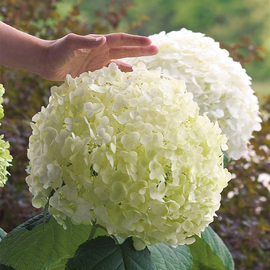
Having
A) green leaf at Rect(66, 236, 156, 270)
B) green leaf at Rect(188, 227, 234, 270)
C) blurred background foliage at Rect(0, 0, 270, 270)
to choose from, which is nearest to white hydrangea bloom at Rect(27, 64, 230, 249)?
green leaf at Rect(66, 236, 156, 270)

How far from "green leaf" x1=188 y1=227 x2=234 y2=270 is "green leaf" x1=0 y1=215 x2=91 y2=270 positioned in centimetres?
45

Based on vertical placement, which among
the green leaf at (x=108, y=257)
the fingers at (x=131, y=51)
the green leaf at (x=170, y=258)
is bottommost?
the green leaf at (x=108, y=257)

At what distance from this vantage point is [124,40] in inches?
52.2

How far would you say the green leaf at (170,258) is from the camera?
1.27 meters

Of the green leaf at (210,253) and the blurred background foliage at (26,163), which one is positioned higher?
the blurred background foliage at (26,163)

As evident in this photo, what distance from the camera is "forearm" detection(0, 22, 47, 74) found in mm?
1367

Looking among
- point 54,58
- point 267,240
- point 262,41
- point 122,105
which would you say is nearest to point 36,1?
point 267,240

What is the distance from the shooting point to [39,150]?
1188 millimetres

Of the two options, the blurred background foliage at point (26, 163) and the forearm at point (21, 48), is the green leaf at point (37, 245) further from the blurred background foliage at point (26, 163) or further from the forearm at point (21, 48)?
the blurred background foliage at point (26, 163)

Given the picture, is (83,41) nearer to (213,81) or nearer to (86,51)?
(86,51)

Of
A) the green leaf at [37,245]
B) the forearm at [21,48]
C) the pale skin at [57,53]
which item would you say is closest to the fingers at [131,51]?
the pale skin at [57,53]

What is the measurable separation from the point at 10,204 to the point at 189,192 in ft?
4.47

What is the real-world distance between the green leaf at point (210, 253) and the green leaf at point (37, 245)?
455 millimetres

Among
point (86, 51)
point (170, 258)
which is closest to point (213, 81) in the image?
point (86, 51)
